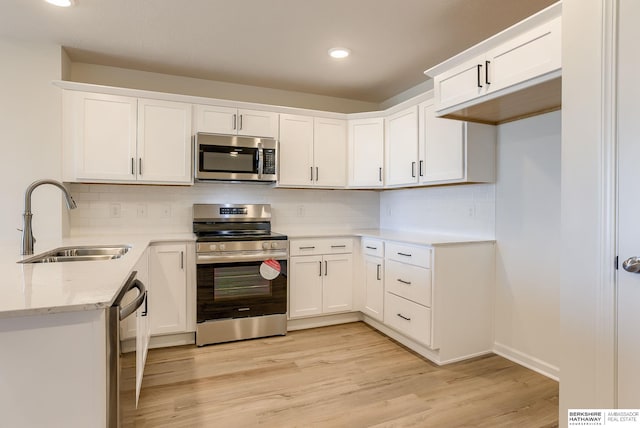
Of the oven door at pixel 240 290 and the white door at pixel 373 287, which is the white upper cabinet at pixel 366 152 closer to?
the white door at pixel 373 287

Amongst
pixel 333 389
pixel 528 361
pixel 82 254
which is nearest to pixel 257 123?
pixel 82 254

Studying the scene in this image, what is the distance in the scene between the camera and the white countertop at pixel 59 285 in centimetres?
92

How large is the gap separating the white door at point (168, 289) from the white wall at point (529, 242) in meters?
2.62

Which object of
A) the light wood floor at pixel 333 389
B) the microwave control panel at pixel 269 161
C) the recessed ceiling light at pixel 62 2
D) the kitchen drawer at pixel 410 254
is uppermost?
the recessed ceiling light at pixel 62 2

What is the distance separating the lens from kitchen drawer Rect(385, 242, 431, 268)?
2648 mm

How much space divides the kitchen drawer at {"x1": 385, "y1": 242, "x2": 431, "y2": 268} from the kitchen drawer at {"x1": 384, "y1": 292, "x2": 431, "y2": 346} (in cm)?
33

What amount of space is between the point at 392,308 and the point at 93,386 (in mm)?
2475

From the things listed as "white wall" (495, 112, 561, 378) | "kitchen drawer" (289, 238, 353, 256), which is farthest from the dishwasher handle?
"white wall" (495, 112, 561, 378)

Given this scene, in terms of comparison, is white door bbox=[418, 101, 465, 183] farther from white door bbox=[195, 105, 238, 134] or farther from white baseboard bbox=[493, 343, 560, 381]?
white door bbox=[195, 105, 238, 134]

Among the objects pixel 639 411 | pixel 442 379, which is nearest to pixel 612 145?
pixel 639 411

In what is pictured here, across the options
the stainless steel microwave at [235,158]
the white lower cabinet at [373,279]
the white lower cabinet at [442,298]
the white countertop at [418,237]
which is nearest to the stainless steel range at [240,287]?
the white countertop at [418,237]

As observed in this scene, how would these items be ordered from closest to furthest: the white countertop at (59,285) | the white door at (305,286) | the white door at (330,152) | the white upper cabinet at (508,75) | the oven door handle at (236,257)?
1. the white countertop at (59,285)
2. the white upper cabinet at (508,75)
3. the oven door handle at (236,257)
4. the white door at (305,286)
5. the white door at (330,152)

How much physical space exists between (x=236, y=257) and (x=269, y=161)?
0.99 metres

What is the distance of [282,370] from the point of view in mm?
2533
